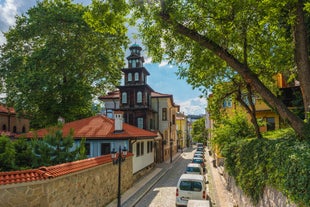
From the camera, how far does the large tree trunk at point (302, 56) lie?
848 centimetres

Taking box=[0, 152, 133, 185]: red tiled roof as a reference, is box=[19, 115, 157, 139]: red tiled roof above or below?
above

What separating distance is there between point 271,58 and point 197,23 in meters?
3.73

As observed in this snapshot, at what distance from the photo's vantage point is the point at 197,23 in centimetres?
989

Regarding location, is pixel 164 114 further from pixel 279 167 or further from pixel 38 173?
pixel 279 167

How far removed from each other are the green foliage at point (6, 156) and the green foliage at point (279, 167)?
393 inches

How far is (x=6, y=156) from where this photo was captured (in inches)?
426

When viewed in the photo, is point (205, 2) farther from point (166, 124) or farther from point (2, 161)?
point (166, 124)

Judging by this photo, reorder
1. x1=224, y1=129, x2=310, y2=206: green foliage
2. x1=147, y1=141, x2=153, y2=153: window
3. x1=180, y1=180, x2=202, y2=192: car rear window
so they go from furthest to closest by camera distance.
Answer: x1=147, y1=141, x2=153, y2=153: window
x1=180, y1=180, x2=202, y2=192: car rear window
x1=224, y1=129, x2=310, y2=206: green foliage

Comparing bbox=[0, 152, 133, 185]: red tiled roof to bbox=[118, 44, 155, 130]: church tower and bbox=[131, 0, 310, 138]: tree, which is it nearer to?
bbox=[131, 0, 310, 138]: tree

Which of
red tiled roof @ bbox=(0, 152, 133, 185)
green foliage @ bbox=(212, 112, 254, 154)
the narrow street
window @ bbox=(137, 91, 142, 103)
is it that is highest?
window @ bbox=(137, 91, 142, 103)

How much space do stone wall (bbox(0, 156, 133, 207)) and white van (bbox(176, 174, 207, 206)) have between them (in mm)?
4378

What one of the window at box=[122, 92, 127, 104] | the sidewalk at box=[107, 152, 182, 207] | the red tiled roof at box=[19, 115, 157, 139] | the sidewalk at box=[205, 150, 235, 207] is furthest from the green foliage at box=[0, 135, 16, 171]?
the window at box=[122, 92, 127, 104]

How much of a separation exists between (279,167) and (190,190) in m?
7.90

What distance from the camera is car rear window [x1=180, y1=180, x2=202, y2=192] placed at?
14.2 metres
